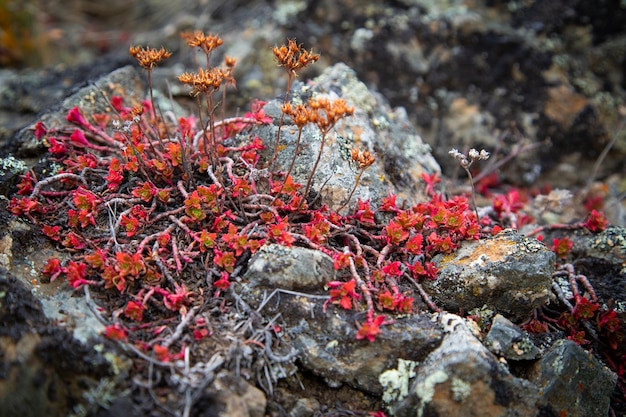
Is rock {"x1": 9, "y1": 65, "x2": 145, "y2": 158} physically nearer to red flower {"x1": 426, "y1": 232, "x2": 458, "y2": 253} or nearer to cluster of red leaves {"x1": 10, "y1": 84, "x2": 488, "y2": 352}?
cluster of red leaves {"x1": 10, "y1": 84, "x2": 488, "y2": 352}

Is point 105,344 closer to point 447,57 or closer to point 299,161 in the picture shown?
point 299,161

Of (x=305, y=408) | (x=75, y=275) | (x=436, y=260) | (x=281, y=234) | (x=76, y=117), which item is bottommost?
(x=305, y=408)

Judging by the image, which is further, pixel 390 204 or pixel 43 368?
pixel 390 204

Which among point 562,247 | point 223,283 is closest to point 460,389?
point 223,283

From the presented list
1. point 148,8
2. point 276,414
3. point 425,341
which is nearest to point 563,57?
point 425,341

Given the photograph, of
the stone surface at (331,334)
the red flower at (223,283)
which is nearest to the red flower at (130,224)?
the red flower at (223,283)

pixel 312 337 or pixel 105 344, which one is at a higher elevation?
pixel 105 344

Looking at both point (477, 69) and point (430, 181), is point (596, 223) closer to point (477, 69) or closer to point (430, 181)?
point (430, 181)
